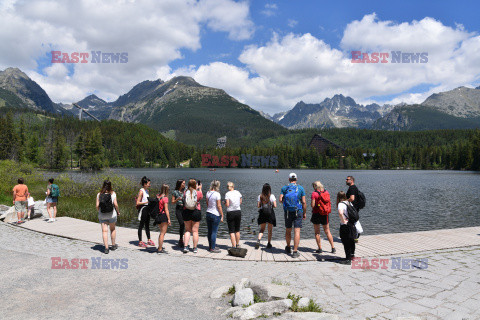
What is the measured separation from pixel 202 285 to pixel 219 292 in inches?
36.6

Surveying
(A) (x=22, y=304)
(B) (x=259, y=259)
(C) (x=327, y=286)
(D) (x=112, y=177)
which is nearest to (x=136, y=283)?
(A) (x=22, y=304)

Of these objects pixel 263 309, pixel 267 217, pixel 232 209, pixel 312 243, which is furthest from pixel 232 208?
pixel 263 309

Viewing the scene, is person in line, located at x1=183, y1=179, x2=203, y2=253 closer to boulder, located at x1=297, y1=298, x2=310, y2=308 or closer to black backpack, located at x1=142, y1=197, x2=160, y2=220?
black backpack, located at x1=142, y1=197, x2=160, y2=220

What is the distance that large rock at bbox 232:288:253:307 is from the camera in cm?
614

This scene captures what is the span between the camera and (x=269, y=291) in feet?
20.9

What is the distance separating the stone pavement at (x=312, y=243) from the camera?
1061cm

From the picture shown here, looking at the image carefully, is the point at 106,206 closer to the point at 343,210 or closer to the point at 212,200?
the point at 212,200

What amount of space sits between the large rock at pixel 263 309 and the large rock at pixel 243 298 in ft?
1.19

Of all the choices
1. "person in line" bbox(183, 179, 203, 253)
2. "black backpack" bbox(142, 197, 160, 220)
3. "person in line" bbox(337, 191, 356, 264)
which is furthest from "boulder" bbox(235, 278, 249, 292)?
"black backpack" bbox(142, 197, 160, 220)

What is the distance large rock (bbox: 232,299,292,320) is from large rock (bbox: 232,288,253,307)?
362 mm

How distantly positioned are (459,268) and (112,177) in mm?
35304

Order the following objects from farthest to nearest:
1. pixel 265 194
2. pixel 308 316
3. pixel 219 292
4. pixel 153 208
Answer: pixel 265 194, pixel 153 208, pixel 219 292, pixel 308 316

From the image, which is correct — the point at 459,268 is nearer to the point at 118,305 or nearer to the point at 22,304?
the point at 118,305

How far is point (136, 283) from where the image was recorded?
25.4ft
